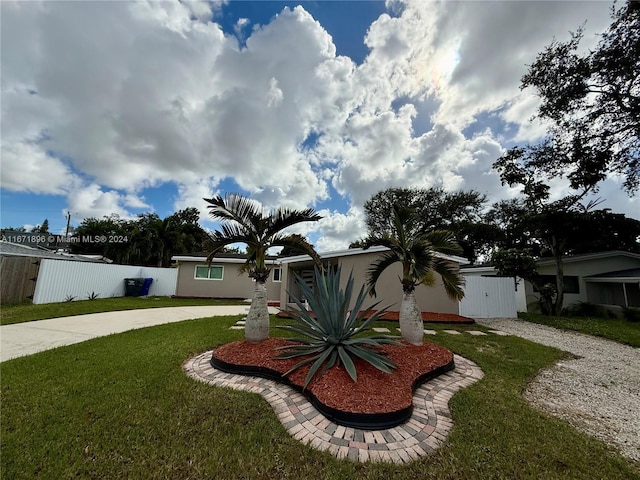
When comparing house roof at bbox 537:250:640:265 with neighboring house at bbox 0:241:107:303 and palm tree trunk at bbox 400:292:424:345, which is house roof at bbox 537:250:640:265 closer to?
palm tree trunk at bbox 400:292:424:345

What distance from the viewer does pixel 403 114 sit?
10258 mm

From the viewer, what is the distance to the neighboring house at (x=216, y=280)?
659 inches

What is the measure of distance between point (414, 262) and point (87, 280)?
52.7 ft

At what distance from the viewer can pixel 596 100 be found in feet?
36.0

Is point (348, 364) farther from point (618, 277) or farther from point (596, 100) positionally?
point (618, 277)

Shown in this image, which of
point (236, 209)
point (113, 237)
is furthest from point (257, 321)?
point (113, 237)

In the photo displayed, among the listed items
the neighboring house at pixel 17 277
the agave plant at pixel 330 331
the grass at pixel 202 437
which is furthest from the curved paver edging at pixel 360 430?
the neighboring house at pixel 17 277

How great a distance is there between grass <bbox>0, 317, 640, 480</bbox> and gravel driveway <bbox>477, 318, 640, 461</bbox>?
29 centimetres

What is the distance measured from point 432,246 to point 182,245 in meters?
25.0

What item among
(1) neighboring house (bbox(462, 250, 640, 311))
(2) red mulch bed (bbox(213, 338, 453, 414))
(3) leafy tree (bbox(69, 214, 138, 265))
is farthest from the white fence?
(1) neighboring house (bbox(462, 250, 640, 311))

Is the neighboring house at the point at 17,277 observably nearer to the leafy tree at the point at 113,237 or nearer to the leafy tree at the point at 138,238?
the leafy tree at the point at 138,238

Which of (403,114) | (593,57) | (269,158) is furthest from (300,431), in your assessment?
(593,57)

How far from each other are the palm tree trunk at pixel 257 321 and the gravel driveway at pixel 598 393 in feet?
14.2

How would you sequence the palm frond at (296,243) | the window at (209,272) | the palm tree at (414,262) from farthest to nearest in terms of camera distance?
the window at (209,272), the palm frond at (296,243), the palm tree at (414,262)
